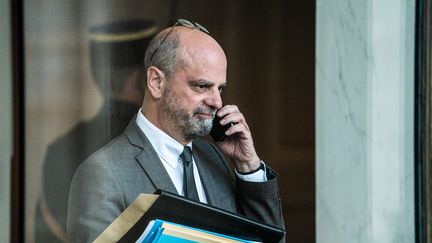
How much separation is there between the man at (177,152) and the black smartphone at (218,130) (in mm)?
14

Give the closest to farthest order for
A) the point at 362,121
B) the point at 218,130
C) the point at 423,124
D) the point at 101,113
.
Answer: the point at 218,130 < the point at 101,113 < the point at 362,121 < the point at 423,124

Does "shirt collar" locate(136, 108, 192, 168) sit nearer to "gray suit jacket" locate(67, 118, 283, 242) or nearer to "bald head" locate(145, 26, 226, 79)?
"gray suit jacket" locate(67, 118, 283, 242)

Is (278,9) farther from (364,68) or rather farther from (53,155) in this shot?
(53,155)

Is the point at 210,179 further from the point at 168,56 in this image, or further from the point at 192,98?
the point at 168,56

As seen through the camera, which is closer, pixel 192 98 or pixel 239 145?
pixel 192 98

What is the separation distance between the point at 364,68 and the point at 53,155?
2.23m

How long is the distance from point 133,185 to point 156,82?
40cm

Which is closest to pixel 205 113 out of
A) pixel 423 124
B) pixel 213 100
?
pixel 213 100

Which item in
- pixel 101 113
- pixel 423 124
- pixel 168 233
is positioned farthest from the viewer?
pixel 423 124

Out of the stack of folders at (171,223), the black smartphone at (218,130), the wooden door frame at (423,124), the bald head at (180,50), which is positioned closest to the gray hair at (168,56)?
the bald head at (180,50)

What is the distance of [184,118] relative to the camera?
280cm

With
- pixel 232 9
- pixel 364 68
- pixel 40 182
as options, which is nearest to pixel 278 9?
pixel 232 9

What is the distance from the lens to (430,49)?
5.30 meters

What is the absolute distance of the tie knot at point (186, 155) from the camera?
281 centimetres
